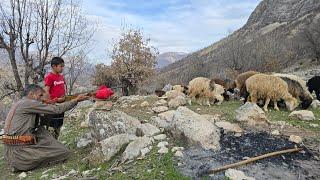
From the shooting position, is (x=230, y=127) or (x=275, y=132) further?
(x=230, y=127)

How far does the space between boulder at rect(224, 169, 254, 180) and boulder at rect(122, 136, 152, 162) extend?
163 centimetres

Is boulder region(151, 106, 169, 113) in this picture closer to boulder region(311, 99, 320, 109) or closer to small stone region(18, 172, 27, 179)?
boulder region(311, 99, 320, 109)

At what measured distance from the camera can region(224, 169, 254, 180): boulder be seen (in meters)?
5.49

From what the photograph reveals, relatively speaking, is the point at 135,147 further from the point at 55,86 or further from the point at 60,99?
the point at 55,86

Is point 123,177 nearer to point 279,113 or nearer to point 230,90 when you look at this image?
point 279,113

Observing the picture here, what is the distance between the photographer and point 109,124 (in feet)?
26.3

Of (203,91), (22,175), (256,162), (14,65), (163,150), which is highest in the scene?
(14,65)

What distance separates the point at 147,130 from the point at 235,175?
243 centimetres

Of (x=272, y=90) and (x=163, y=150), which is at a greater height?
(x=272, y=90)

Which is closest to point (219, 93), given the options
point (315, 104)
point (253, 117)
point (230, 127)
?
point (315, 104)

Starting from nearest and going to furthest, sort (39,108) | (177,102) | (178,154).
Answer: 1. (178,154)
2. (39,108)
3. (177,102)

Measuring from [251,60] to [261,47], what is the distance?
5.09 metres

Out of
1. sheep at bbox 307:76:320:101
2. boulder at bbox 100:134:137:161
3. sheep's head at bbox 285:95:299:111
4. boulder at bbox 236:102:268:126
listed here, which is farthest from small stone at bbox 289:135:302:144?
sheep at bbox 307:76:320:101

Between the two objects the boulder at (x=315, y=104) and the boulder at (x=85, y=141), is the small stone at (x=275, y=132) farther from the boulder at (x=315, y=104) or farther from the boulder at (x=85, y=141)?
the boulder at (x=315, y=104)
